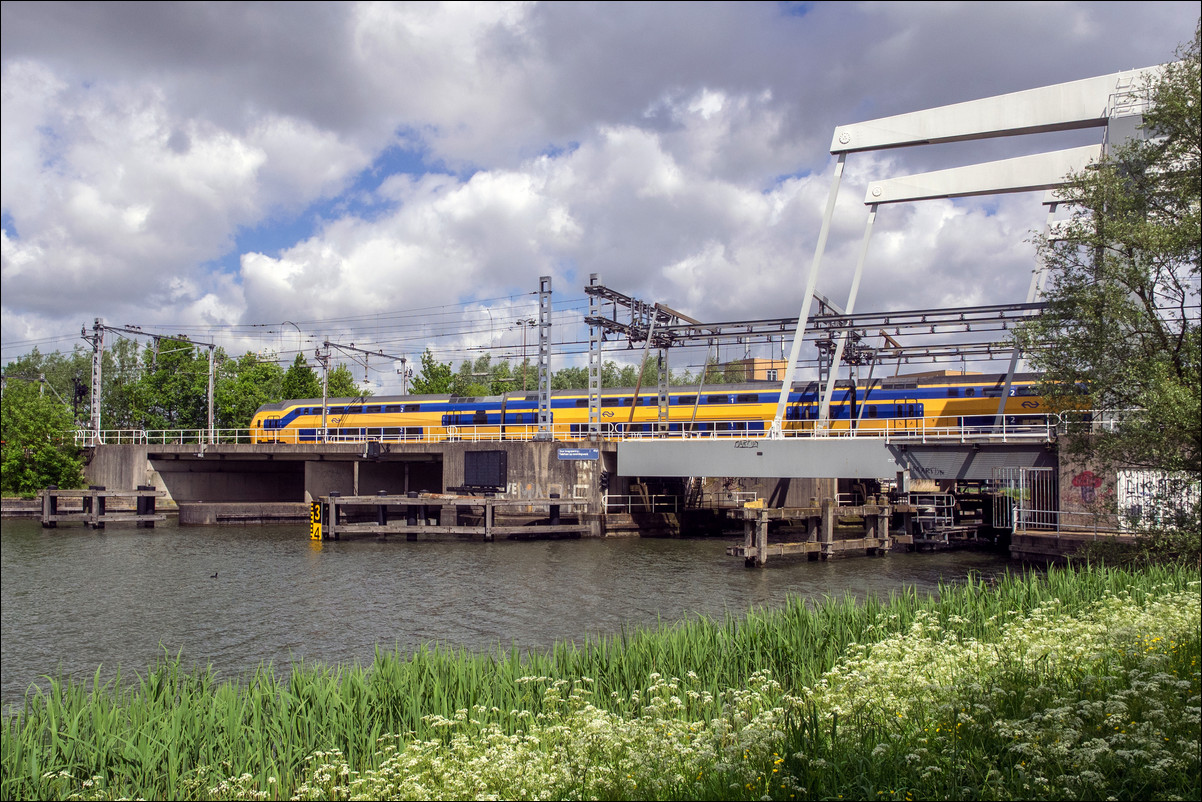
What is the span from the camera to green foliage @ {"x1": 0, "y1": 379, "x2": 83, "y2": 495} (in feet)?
180

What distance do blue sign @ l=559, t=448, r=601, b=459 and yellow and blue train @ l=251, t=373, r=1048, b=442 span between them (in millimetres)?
2462

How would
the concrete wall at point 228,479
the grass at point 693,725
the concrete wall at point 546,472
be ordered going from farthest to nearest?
the concrete wall at point 228,479
the concrete wall at point 546,472
the grass at point 693,725

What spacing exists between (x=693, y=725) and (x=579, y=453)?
3366 centimetres

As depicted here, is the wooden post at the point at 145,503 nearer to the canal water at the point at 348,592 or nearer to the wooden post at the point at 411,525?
the canal water at the point at 348,592

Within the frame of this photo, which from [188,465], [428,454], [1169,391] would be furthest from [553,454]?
[1169,391]

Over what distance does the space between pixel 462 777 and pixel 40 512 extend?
175 ft

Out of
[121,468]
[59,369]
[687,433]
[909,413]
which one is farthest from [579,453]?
[59,369]

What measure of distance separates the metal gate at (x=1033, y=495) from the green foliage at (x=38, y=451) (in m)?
52.8

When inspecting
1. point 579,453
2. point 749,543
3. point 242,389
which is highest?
→ point 242,389

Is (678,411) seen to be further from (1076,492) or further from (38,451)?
(38,451)

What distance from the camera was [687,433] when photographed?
43.1 metres

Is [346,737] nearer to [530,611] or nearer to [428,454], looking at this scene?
[530,611]

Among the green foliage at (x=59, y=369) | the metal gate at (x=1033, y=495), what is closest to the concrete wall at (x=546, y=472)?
the metal gate at (x=1033, y=495)

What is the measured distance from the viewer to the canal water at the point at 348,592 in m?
19.0
